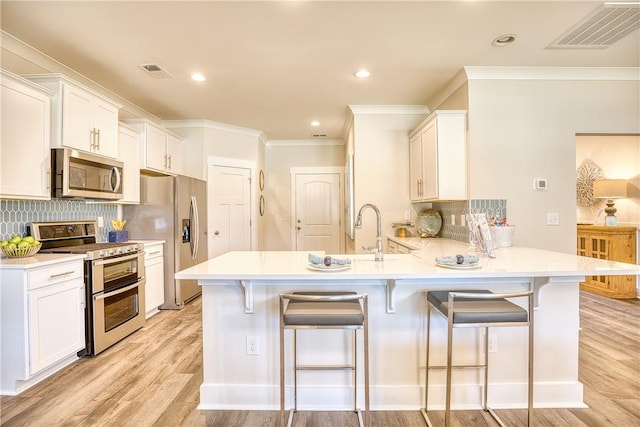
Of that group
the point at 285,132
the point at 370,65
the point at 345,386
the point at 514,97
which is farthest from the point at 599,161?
the point at 345,386

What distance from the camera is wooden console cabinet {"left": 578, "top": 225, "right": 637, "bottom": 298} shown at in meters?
4.36

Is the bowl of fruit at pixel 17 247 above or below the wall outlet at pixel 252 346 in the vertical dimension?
above

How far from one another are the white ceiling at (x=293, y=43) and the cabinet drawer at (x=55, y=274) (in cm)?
162

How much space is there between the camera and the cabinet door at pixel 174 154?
4.60 m

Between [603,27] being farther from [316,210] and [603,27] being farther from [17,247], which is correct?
[316,210]

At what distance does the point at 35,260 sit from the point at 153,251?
4.87ft

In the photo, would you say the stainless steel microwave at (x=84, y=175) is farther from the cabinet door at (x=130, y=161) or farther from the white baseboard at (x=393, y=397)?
the white baseboard at (x=393, y=397)

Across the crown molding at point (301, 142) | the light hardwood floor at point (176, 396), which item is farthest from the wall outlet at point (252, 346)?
the crown molding at point (301, 142)

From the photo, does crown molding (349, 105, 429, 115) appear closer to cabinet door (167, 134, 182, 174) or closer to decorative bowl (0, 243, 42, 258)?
cabinet door (167, 134, 182, 174)

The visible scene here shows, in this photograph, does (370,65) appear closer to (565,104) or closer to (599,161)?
(565,104)

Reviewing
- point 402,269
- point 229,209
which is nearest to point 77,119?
point 229,209

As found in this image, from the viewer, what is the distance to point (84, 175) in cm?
296

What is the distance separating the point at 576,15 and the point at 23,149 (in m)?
3.98

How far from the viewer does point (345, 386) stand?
6.79 ft
